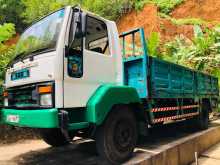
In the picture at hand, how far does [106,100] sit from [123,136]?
0.81 meters

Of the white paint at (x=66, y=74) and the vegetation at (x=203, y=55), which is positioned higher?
the vegetation at (x=203, y=55)

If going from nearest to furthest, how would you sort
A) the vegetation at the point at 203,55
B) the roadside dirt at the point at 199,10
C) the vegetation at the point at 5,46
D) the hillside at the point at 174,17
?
the vegetation at the point at 5,46
the vegetation at the point at 203,55
the hillside at the point at 174,17
the roadside dirt at the point at 199,10

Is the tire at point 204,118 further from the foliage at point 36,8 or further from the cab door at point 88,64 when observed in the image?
the foliage at point 36,8

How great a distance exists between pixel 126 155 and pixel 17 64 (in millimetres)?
2414

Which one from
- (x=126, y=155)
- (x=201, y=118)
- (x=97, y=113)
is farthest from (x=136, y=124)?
(x=201, y=118)

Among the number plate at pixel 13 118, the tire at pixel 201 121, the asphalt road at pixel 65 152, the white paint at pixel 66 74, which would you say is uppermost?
the white paint at pixel 66 74

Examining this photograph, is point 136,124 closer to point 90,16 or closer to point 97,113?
point 97,113

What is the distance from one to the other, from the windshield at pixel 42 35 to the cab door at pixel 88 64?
35cm

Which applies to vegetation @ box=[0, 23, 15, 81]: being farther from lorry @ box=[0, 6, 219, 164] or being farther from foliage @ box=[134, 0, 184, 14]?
foliage @ box=[134, 0, 184, 14]

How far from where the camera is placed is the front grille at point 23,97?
426 cm

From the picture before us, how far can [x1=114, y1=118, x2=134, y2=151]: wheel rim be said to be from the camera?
4813 millimetres

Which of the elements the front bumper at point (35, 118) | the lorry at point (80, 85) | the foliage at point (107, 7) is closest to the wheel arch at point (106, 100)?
the lorry at point (80, 85)

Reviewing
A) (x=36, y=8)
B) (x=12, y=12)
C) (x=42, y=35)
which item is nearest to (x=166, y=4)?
(x=36, y=8)

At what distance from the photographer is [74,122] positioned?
14.1 feet
